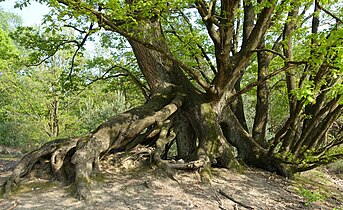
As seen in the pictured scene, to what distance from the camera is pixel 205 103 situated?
733cm

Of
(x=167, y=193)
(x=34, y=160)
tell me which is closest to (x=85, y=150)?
(x=34, y=160)

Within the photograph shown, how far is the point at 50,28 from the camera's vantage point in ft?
16.4

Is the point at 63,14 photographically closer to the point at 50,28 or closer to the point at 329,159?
the point at 50,28

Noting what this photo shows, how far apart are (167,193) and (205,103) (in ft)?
9.46

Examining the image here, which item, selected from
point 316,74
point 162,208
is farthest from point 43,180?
point 316,74

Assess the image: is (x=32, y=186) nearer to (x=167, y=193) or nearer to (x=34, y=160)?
(x=34, y=160)

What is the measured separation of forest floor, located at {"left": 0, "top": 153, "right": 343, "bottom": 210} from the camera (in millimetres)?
4539

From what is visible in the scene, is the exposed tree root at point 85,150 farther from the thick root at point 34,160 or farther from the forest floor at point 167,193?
the forest floor at point 167,193

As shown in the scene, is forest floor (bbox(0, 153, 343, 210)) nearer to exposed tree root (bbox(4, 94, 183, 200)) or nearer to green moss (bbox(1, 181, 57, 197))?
green moss (bbox(1, 181, 57, 197))

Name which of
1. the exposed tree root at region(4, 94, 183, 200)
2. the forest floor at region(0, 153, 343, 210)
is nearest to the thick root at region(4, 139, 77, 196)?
the exposed tree root at region(4, 94, 183, 200)

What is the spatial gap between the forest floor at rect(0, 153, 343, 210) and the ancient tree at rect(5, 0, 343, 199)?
0.86ft

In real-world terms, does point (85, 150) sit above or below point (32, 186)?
above

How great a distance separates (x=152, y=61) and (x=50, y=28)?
2.94 m

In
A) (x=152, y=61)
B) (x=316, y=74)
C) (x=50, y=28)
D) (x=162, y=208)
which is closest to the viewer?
(x=162, y=208)
